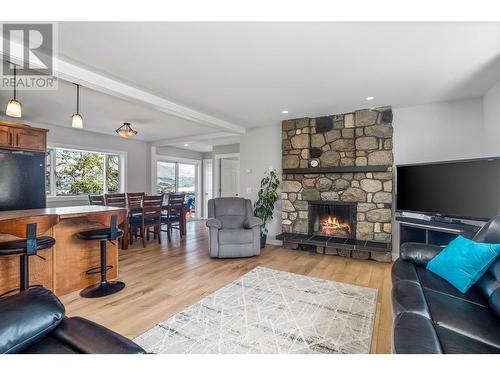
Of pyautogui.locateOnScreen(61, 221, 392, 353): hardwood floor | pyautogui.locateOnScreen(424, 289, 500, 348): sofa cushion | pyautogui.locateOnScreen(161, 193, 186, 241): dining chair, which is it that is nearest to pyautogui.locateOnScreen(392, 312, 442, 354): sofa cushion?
pyautogui.locateOnScreen(424, 289, 500, 348): sofa cushion

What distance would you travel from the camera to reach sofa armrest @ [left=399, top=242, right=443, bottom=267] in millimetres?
2162

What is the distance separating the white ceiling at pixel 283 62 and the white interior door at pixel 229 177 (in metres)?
3.09

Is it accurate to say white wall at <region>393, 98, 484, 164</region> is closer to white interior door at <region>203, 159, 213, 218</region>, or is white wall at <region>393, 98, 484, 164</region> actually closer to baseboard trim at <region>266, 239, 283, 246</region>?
baseboard trim at <region>266, 239, 283, 246</region>

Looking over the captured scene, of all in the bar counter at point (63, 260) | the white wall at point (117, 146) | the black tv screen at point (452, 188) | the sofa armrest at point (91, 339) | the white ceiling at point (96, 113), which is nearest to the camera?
the sofa armrest at point (91, 339)

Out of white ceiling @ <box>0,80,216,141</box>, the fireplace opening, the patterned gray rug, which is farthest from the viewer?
the fireplace opening

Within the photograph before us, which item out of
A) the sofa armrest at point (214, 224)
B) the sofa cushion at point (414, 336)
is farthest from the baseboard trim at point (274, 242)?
the sofa cushion at point (414, 336)

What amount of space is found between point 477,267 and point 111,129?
6.28 meters

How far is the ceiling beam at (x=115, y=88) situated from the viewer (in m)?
2.40

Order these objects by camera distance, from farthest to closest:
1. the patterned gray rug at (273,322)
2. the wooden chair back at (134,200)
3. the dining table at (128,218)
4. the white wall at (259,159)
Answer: the white wall at (259,159), the wooden chair back at (134,200), the dining table at (128,218), the patterned gray rug at (273,322)

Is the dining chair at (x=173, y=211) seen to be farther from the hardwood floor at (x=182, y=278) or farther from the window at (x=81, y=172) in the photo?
the window at (x=81, y=172)

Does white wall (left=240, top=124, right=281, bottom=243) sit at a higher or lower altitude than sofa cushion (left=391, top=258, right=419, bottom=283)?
higher

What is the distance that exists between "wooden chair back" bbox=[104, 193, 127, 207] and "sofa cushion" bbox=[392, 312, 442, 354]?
4921mm

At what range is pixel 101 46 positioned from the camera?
2.14 meters
